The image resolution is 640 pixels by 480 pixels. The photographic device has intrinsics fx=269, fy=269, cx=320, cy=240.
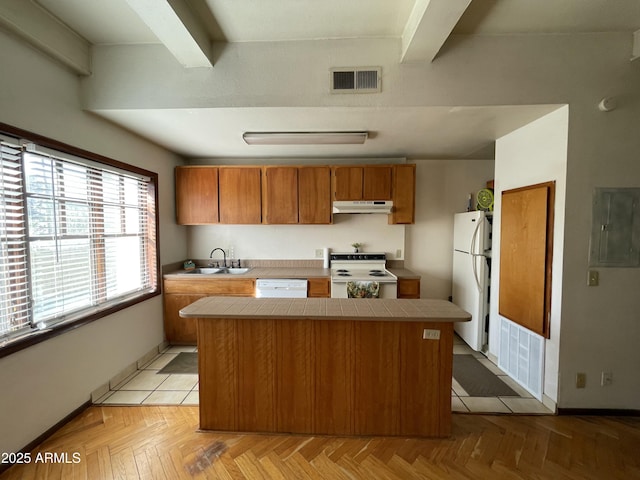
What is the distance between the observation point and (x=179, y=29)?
167 cm

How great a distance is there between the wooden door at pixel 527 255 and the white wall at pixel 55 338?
3.67m

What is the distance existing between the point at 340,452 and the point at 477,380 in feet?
5.25

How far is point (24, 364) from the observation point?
1.69m

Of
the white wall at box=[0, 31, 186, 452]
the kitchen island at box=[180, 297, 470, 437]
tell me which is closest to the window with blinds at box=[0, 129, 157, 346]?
the white wall at box=[0, 31, 186, 452]

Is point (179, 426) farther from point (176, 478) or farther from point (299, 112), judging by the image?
point (299, 112)

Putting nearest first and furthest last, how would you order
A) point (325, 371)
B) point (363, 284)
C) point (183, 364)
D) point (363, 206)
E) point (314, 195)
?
point (325, 371) → point (183, 364) → point (363, 284) → point (363, 206) → point (314, 195)

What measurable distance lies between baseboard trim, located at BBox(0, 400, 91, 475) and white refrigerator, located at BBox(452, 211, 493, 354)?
3738mm

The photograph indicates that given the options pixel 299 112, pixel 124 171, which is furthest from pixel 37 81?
pixel 299 112

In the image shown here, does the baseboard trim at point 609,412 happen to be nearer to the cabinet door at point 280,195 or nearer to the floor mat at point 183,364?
the cabinet door at point 280,195

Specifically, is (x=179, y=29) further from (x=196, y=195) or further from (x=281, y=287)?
(x=281, y=287)

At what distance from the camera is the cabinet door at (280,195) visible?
11.4ft

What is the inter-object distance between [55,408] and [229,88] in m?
2.62

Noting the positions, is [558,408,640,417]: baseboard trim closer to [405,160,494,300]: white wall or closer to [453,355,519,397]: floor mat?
[453,355,519,397]: floor mat

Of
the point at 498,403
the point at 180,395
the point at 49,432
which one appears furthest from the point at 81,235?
the point at 498,403
